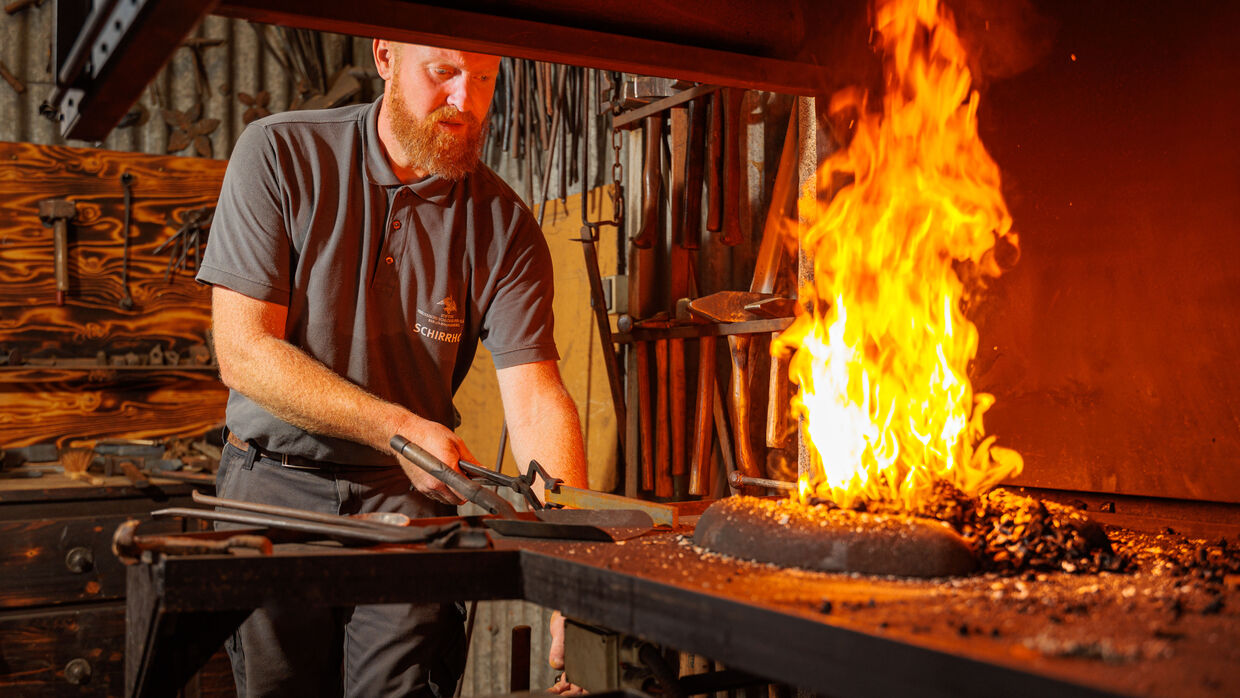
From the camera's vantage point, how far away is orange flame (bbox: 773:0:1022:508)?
229 centimetres

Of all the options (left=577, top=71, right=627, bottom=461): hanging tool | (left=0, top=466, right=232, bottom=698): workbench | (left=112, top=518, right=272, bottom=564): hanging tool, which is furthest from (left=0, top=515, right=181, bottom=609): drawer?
(left=112, top=518, right=272, bottom=564): hanging tool

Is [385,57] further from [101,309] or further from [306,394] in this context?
[101,309]

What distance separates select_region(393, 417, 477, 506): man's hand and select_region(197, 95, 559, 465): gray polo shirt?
336 millimetres

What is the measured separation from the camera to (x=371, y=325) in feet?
8.54

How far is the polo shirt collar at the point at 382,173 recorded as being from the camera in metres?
2.70

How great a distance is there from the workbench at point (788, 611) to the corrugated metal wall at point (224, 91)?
10.1 ft

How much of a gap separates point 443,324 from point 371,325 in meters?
0.21

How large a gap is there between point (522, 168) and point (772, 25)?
9.94 feet

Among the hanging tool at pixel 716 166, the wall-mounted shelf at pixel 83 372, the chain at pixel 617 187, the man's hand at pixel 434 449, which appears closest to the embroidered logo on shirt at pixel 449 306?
the man's hand at pixel 434 449

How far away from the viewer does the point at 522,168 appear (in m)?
5.21

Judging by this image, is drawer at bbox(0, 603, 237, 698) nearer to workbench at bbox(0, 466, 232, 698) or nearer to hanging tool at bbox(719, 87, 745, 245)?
workbench at bbox(0, 466, 232, 698)

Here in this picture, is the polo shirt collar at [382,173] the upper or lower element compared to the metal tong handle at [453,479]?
upper

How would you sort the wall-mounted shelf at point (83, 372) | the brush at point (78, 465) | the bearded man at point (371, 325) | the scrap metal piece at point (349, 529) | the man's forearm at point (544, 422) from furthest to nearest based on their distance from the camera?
1. the wall-mounted shelf at point (83, 372)
2. the brush at point (78, 465)
3. the man's forearm at point (544, 422)
4. the bearded man at point (371, 325)
5. the scrap metal piece at point (349, 529)

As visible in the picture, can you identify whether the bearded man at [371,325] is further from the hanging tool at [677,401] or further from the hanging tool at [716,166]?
the hanging tool at [677,401]
